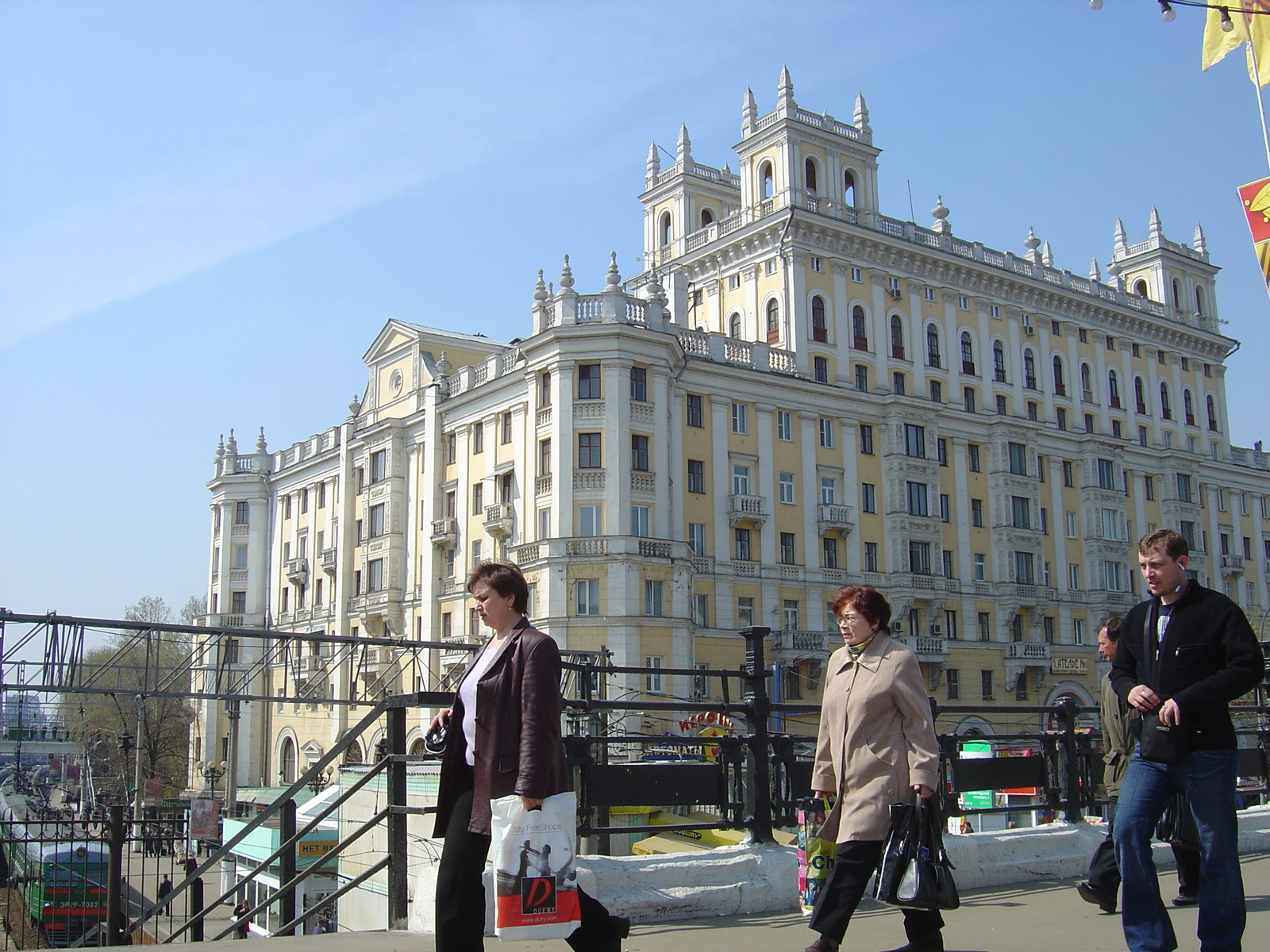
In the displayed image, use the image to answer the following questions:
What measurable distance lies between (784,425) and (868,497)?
5.07 m

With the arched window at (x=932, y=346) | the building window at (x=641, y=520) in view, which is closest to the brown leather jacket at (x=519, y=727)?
the building window at (x=641, y=520)

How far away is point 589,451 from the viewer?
1700 inches

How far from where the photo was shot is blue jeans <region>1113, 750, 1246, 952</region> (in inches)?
217

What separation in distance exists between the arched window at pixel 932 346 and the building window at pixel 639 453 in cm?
1619

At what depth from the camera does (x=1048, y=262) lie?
197ft

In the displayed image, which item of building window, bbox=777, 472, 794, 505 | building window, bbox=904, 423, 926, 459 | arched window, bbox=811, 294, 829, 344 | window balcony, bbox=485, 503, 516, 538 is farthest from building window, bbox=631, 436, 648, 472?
building window, bbox=904, 423, 926, 459

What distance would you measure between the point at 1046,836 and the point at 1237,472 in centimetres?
6339

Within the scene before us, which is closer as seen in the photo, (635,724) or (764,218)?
(635,724)

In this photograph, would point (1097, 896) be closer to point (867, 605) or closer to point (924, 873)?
point (924, 873)

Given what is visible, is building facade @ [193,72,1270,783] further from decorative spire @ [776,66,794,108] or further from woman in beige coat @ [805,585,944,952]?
woman in beige coat @ [805,585,944,952]

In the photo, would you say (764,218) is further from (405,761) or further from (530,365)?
(405,761)

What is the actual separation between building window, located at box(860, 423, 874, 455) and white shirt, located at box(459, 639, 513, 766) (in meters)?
45.6

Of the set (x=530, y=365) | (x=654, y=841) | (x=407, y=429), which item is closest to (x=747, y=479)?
(x=530, y=365)

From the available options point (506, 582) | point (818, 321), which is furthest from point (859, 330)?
point (506, 582)
